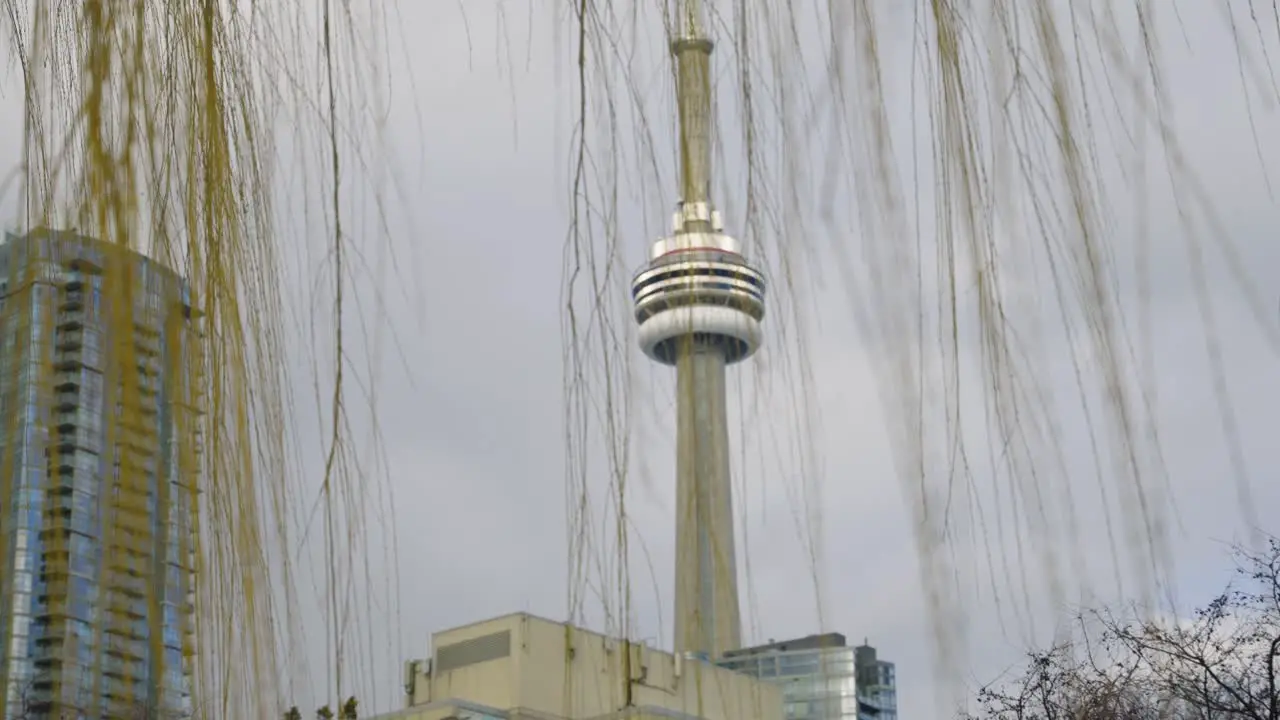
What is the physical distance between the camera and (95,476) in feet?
8.34

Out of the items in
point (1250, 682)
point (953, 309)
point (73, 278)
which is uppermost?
point (1250, 682)

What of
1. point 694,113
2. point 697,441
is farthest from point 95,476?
point 694,113

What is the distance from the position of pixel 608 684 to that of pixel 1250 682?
993 cm

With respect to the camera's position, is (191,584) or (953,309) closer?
(953,309)

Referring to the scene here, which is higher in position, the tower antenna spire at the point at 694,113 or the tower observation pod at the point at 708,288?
the tower antenna spire at the point at 694,113

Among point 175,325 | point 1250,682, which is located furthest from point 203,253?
point 1250,682

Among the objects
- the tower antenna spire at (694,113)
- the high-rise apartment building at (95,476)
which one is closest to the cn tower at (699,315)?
the tower antenna spire at (694,113)

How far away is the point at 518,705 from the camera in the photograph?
37.1 metres

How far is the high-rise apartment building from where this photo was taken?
2.49 meters

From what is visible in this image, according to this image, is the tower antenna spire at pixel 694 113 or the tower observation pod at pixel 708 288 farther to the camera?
the tower antenna spire at pixel 694 113

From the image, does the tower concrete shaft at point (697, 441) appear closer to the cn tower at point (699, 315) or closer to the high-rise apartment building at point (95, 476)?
the cn tower at point (699, 315)

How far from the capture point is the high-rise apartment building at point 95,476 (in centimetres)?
249

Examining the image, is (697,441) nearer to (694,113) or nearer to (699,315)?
(699,315)

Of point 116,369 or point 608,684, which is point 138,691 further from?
point 608,684
